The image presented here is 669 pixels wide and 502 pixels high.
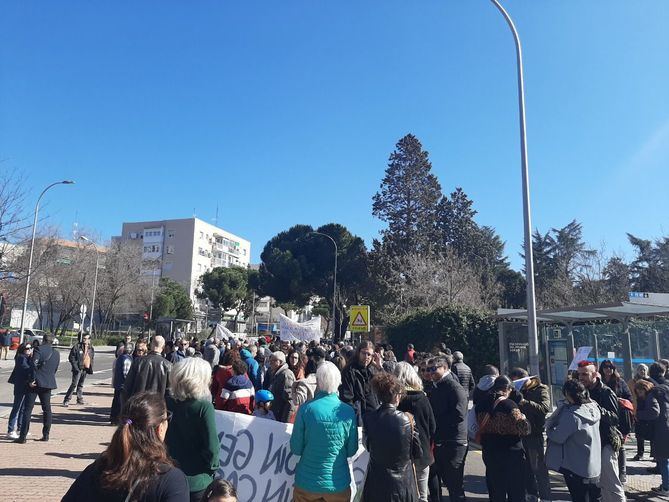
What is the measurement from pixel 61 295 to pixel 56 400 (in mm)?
39459

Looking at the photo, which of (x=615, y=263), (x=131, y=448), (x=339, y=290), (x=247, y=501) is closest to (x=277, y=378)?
(x=247, y=501)

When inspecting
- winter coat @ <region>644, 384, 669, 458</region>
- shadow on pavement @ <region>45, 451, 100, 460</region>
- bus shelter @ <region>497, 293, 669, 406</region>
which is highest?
bus shelter @ <region>497, 293, 669, 406</region>

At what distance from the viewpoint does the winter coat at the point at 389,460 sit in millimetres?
4281

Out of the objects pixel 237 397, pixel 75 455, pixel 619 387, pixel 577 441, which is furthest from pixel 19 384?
pixel 619 387

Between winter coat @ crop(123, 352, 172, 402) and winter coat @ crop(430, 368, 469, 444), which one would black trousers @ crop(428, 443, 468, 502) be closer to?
winter coat @ crop(430, 368, 469, 444)

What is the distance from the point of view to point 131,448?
7.72 ft

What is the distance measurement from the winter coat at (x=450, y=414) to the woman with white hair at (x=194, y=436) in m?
2.92

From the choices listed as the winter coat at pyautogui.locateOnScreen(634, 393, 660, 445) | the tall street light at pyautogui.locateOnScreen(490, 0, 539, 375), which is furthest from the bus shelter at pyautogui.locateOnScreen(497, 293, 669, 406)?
the winter coat at pyautogui.locateOnScreen(634, 393, 660, 445)

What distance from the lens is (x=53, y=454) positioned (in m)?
8.73

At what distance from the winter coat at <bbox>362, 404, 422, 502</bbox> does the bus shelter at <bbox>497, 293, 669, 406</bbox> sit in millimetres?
8417

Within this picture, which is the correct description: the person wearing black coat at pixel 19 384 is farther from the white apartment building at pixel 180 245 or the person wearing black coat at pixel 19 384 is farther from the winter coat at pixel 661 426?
the white apartment building at pixel 180 245

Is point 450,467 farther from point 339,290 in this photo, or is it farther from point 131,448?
point 339,290

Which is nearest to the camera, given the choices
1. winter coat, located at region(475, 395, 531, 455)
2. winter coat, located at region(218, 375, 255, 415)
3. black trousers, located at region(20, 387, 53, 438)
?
winter coat, located at region(475, 395, 531, 455)

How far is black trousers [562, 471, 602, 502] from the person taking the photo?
228 inches
